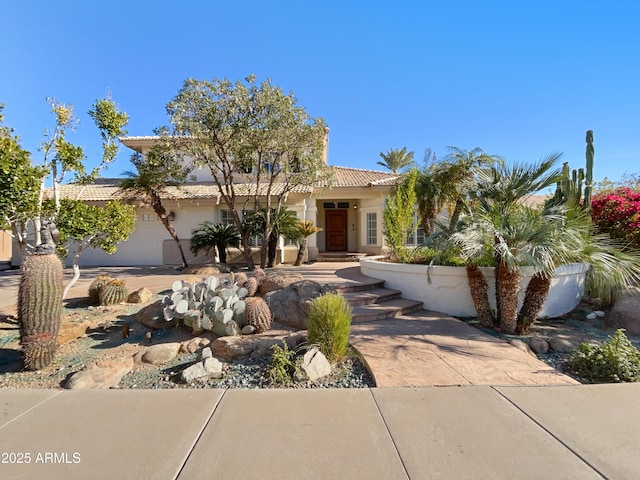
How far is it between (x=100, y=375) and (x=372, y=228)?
14.7 meters

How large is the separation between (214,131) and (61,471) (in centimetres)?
978

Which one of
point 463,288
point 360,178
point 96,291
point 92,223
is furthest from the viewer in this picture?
point 360,178

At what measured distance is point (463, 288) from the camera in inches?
276

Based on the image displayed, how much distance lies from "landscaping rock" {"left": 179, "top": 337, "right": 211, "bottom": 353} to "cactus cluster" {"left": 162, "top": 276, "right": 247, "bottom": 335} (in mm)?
213

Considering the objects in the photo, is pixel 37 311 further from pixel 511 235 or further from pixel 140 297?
pixel 511 235

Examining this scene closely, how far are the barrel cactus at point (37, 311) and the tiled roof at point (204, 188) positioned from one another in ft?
32.2

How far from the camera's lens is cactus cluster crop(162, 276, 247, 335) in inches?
210

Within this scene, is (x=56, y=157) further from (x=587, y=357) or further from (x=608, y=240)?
(x=608, y=240)

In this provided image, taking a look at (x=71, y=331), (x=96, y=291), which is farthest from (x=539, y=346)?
(x=96, y=291)

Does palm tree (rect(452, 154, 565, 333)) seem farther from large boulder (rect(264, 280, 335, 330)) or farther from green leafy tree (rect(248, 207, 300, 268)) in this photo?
green leafy tree (rect(248, 207, 300, 268))

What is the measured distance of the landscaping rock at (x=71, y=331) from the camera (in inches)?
219

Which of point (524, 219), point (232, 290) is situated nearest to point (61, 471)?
point (232, 290)

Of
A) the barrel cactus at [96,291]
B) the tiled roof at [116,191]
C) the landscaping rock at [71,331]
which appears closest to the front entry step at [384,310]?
the landscaping rock at [71,331]

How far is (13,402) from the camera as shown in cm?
359
